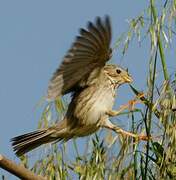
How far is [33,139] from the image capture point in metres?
3.04

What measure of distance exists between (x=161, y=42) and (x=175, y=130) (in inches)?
16.1

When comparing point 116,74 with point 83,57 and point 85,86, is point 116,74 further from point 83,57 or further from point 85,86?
point 83,57

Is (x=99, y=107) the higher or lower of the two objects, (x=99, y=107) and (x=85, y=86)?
the lower

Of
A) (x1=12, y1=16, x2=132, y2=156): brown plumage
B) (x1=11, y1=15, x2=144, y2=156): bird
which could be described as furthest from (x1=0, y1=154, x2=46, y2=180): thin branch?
(x1=12, y1=16, x2=132, y2=156): brown plumage

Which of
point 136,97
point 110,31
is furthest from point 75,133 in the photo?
point 136,97

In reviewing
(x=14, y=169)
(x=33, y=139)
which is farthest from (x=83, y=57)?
(x=14, y=169)

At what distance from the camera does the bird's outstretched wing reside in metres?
2.63

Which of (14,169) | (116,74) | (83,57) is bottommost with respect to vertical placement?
(14,169)

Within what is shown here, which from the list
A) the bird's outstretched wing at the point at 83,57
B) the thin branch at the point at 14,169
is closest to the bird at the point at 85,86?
the bird's outstretched wing at the point at 83,57

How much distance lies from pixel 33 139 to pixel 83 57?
512mm

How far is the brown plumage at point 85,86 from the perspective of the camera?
2723 mm

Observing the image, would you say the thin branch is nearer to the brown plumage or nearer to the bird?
the bird

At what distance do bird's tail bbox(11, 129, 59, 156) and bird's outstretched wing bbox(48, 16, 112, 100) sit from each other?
0.80 feet

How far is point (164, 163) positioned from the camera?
2.06m
